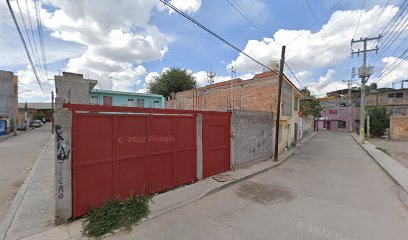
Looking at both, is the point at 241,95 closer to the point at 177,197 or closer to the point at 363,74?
the point at 177,197

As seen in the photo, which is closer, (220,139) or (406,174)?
(220,139)

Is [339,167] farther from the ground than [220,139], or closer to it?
closer to it

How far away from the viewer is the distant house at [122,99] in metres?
20.5

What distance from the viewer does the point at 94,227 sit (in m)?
4.12

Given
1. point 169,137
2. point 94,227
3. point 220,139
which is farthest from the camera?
point 220,139

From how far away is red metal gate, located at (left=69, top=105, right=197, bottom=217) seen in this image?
4.64 m

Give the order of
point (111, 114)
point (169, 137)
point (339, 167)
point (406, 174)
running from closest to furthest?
1. point (111, 114)
2. point (169, 137)
3. point (406, 174)
4. point (339, 167)

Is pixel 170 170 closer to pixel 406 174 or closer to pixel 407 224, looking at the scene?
pixel 407 224

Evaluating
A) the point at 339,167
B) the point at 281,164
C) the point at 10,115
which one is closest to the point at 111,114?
the point at 281,164

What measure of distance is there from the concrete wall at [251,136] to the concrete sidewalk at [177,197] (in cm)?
68

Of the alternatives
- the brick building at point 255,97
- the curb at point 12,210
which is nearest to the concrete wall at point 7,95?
the brick building at point 255,97

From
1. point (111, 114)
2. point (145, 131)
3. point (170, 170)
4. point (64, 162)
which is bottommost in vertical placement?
point (170, 170)

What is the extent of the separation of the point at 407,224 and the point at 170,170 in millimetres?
5937

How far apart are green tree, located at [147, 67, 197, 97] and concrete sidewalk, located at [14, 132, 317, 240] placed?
25135 millimetres
